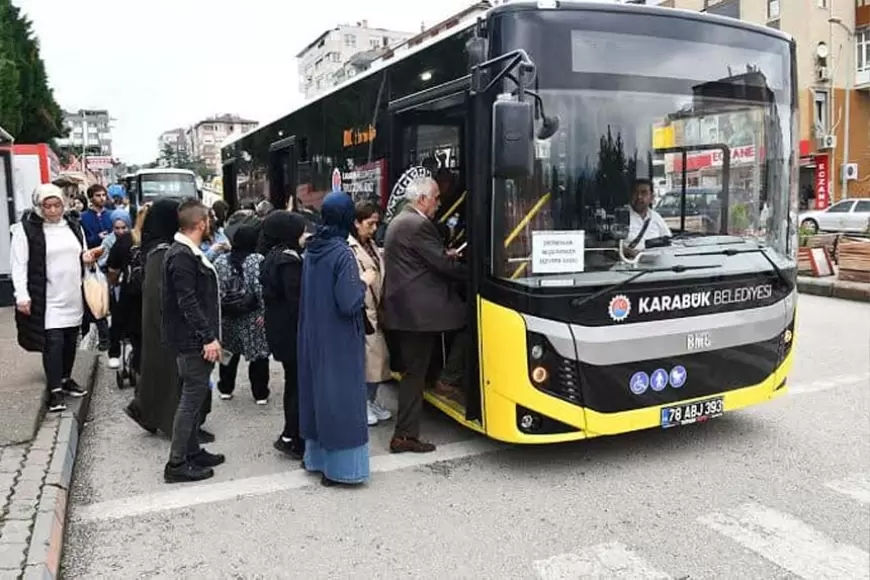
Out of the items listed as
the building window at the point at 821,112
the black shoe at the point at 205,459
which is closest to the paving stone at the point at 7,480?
the black shoe at the point at 205,459

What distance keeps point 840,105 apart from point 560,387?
1604 inches

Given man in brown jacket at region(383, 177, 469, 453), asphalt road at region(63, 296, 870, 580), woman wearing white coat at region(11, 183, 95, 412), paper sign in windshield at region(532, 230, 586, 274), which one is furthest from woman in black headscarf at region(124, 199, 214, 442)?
paper sign in windshield at region(532, 230, 586, 274)

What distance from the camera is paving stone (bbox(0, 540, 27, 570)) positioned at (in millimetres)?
3436

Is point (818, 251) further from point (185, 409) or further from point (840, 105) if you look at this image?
point (840, 105)

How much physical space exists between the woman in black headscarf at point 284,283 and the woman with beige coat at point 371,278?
524 mm

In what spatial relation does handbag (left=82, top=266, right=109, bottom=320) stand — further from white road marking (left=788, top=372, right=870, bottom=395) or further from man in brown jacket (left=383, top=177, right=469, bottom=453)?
white road marking (left=788, top=372, right=870, bottom=395)

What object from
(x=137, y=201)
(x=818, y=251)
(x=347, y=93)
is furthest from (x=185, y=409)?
(x=137, y=201)

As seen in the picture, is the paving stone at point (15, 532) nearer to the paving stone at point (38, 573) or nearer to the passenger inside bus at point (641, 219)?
the paving stone at point (38, 573)

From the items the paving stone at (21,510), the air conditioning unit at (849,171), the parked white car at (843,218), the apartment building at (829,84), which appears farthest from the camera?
the air conditioning unit at (849,171)

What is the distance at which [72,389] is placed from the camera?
Answer: 21.2 ft

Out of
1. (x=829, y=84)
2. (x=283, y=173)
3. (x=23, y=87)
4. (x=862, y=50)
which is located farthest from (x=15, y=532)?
(x=862, y=50)

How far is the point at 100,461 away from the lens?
5.27 meters

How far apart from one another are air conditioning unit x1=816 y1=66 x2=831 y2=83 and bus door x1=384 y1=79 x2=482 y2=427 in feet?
123

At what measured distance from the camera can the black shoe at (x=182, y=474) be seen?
15.7 feet
